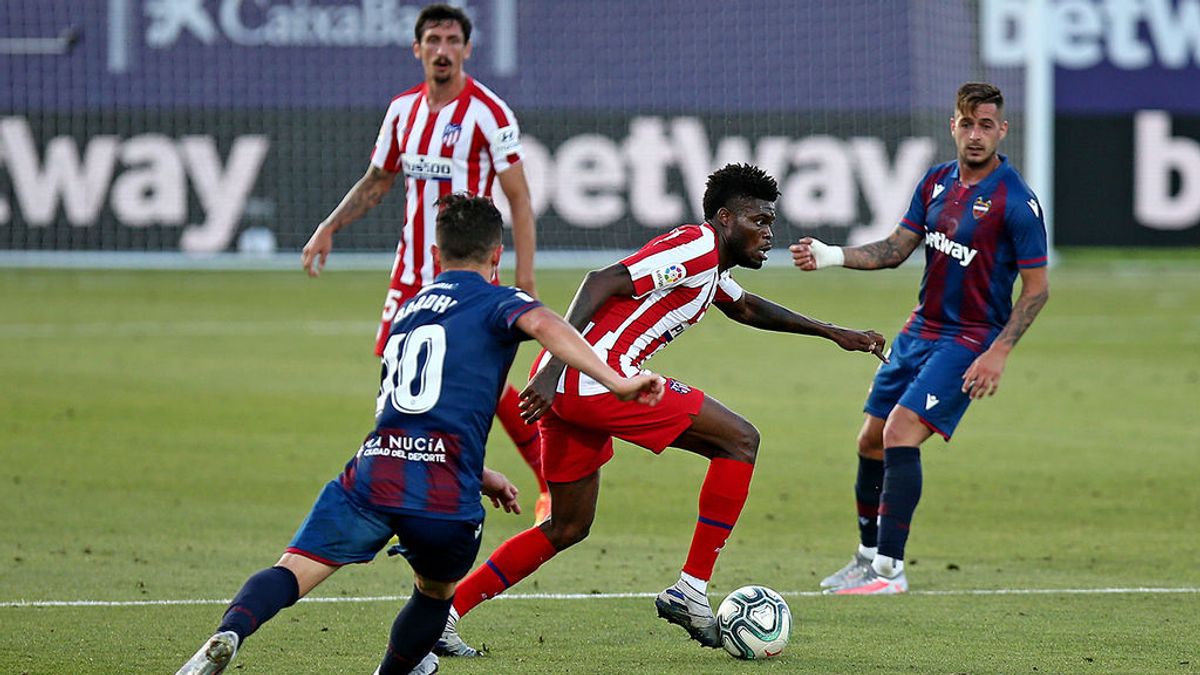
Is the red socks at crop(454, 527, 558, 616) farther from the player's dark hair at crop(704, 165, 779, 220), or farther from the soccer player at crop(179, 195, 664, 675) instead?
the player's dark hair at crop(704, 165, 779, 220)

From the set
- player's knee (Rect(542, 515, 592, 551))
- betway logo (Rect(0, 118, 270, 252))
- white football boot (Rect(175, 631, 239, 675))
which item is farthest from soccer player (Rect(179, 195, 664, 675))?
betway logo (Rect(0, 118, 270, 252))

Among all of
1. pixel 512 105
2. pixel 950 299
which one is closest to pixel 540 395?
pixel 950 299

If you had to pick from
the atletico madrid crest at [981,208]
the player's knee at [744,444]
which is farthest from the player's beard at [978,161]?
the player's knee at [744,444]

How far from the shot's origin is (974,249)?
7.89 metres

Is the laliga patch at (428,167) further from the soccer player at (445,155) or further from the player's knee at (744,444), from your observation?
the player's knee at (744,444)

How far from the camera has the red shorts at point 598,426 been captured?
21.0ft

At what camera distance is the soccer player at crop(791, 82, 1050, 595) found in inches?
305

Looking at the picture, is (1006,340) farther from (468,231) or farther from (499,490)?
(468,231)

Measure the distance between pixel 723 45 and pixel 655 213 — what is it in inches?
119

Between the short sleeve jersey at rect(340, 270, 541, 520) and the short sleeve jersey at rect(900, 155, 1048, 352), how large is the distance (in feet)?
10.6

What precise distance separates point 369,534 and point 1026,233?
148 inches

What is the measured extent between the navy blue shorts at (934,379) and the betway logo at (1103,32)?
21040mm

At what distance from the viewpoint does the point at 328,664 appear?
239 inches

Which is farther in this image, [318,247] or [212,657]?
[318,247]
